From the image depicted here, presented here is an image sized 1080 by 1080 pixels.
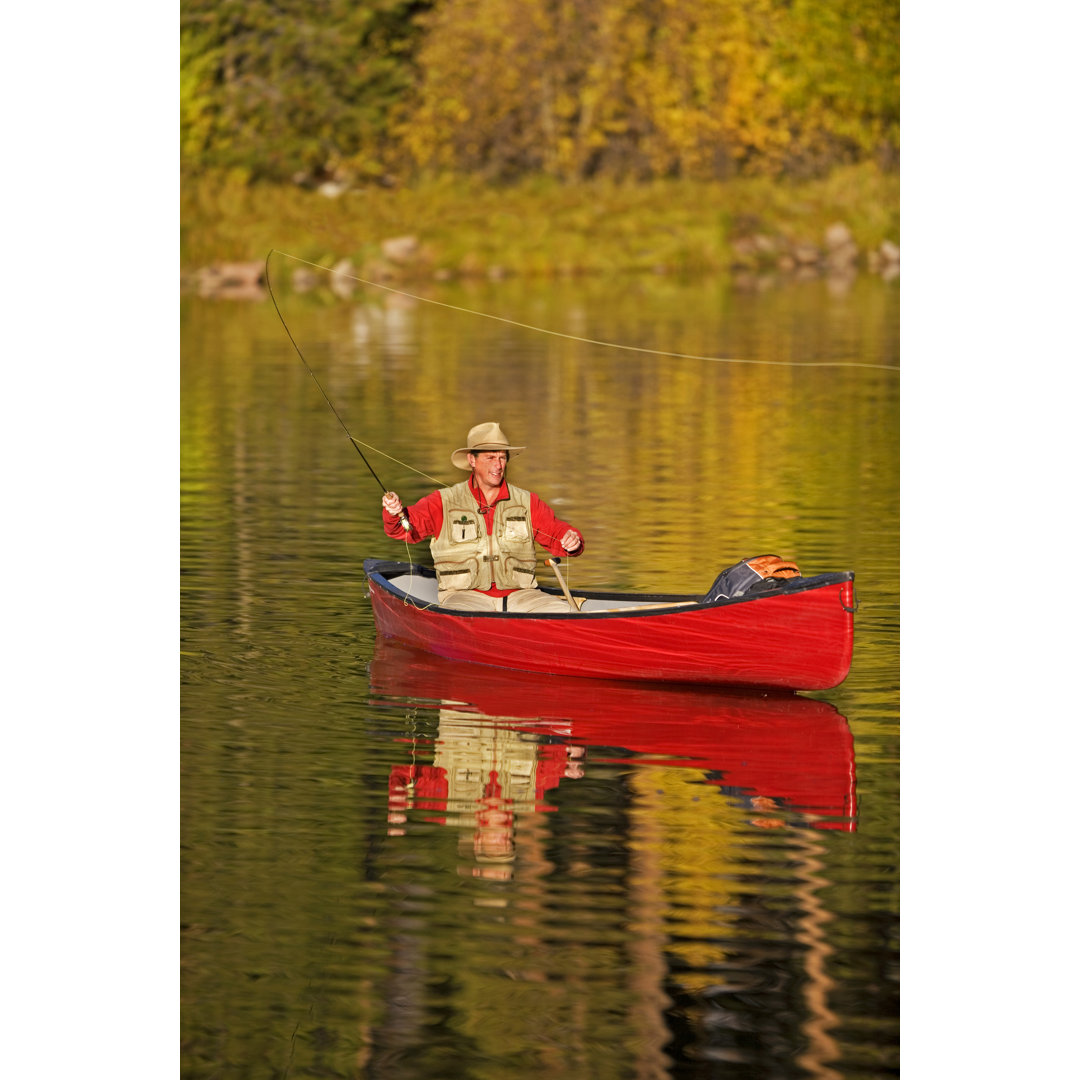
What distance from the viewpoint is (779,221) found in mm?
41688

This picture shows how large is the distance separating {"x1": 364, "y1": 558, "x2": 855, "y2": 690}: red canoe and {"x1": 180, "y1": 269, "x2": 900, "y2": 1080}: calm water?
0.12 metres

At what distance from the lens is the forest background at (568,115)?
4172cm

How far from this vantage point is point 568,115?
45.1 meters

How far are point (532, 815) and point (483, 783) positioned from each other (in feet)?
1.77

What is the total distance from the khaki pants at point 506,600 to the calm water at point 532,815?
0.32m

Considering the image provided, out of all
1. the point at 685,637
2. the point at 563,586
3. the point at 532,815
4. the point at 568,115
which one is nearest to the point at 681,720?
the point at 685,637

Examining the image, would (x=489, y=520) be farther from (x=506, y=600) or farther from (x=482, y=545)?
(x=506, y=600)

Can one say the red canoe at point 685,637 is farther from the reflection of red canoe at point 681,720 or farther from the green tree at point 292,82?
the green tree at point 292,82

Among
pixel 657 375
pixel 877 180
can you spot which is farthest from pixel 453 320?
pixel 877 180

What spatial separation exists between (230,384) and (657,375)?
4.82 m

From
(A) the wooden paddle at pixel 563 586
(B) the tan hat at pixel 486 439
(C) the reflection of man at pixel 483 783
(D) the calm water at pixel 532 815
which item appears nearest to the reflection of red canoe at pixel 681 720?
(D) the calm water at pixel 532 815

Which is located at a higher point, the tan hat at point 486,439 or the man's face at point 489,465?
the tan hat at point 486,439

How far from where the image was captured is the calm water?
669 centimetres

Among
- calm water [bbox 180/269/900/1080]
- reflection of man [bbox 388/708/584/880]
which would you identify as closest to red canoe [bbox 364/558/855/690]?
calm water [bbox 180/269/900/1080]
